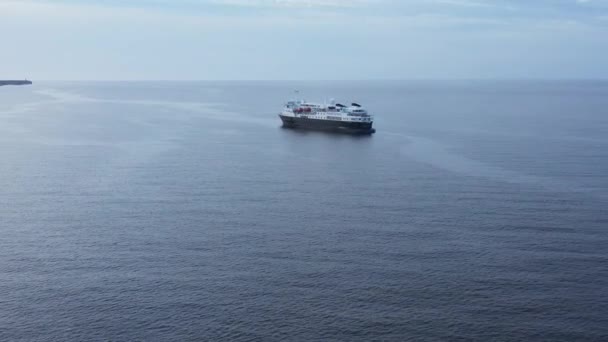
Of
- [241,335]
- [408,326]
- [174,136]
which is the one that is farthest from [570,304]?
[174,136]

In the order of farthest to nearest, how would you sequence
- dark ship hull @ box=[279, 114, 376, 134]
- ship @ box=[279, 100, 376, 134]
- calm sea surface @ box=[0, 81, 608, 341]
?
1. ship @ box=[279, 100, 376, 134]
2. dark ship hull @ box=[279, 114, 376, 134]
3. calm sea surface @ box=[0, 81, 608, 341]

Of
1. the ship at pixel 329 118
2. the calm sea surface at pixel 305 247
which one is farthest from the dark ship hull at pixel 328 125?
the calm sea surface at pixel 305 247

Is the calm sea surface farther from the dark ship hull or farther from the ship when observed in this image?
the ship

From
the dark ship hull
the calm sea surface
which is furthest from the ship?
the calm sea surface

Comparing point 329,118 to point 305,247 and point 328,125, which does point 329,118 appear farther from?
point 305,247

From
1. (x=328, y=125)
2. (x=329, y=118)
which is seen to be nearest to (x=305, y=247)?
(x=328, y=125)

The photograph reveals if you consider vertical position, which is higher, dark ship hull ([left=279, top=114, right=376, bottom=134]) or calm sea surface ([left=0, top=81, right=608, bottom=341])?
dark ship hull ([left=279, top=114, right=376, bottom=134])
